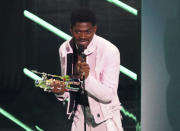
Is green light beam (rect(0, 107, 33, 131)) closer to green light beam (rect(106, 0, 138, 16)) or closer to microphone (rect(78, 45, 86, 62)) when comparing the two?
green light beam (rect(106, 0, 138, 16))

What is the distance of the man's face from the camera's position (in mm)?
Answer: 2490

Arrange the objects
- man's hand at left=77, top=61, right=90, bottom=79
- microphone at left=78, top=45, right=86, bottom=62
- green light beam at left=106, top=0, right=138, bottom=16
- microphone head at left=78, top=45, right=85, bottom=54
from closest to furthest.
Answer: man's hand at left=77, top=61, right=90, bottom=79 → microphone at left=78, top=45, right=86, bottom=62 → microphone head at left=78, top=45, right=85, bottom=54 → green light beam at left=106, top=0, right=138, bottom=16

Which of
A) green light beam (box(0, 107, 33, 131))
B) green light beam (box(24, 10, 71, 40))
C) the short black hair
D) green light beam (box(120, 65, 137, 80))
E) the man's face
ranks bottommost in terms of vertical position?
green light beam (box(0, 107, 33, 131))

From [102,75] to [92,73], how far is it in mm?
69

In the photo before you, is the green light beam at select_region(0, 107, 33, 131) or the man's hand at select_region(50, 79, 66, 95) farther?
the green light beam at select_region(0, 107, 33, 131)

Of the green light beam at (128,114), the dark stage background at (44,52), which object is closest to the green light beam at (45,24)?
the dark stage background at (44,52)

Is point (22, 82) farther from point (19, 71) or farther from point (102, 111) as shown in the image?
point (102, 111)

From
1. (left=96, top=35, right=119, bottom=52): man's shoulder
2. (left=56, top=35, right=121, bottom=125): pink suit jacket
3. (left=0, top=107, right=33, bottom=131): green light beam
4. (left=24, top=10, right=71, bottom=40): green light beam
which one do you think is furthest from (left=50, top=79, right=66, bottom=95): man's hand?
(left=0, top=107, right=33, bottom=131): green light beam

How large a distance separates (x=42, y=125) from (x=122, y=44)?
1335 mm

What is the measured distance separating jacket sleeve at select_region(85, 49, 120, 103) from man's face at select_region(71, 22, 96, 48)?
160 mm

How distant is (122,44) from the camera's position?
4.44 meters

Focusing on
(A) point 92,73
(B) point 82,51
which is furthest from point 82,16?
(A) point 92,73

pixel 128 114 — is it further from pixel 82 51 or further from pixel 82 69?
pixel 82 69

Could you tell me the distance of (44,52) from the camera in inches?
176
